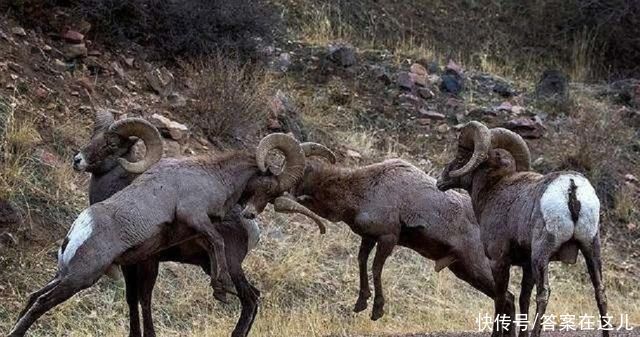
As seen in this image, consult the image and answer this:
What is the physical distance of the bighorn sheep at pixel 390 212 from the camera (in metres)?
11.1

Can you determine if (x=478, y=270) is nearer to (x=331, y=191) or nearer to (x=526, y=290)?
(x=526, y=290)

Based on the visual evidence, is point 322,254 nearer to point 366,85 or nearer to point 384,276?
point 384,276

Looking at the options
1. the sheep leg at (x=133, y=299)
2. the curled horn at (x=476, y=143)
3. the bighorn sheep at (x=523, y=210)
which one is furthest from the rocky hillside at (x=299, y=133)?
the curled horn at (x=476, y=143)

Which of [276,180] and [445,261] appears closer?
[276,180]

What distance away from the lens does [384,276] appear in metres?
15.0

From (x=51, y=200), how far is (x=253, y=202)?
4235 millimetres

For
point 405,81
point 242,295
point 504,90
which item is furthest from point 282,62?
point 242,295

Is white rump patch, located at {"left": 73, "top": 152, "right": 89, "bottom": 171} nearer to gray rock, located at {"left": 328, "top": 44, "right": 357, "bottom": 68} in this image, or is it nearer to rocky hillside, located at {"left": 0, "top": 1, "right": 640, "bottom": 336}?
rocky hillside, located at {"left": 0, "top": 1, "right": 640, "bottom": 336}

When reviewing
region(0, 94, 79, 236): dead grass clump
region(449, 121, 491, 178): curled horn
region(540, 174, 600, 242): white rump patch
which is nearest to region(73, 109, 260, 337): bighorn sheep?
region(449, 121, 491, 178): curled horn

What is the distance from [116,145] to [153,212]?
3.48 ft

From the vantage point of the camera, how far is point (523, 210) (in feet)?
32.2

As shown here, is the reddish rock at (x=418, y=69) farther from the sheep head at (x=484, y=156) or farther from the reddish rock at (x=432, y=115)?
the sheep head at (x=484, y=156)

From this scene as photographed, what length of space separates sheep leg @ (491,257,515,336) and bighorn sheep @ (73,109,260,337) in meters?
2.01

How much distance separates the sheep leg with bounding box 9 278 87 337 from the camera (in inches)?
361
